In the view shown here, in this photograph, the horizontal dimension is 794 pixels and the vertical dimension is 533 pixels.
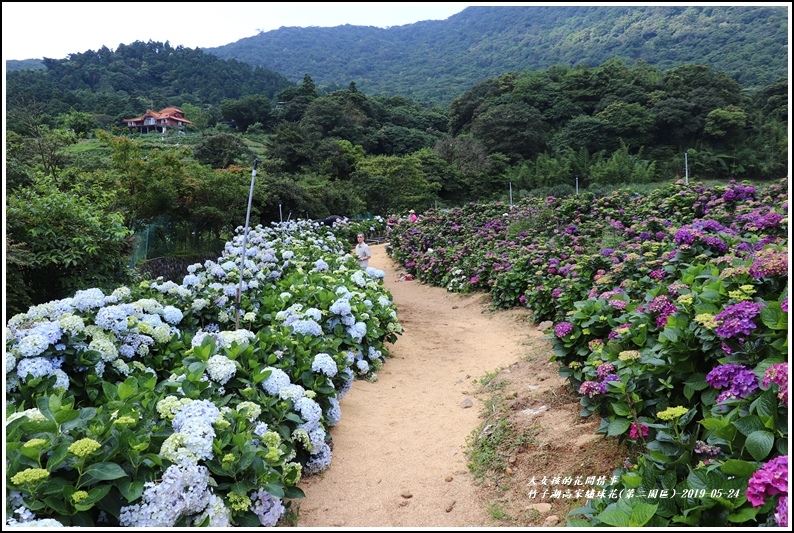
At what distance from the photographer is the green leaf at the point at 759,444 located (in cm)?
186

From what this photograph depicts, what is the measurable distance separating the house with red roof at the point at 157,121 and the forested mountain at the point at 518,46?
3222 cm

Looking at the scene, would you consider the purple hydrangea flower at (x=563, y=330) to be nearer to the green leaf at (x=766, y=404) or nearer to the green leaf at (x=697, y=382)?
the green leaf at (x=697, y=382)

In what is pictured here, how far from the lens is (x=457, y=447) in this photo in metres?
3.66

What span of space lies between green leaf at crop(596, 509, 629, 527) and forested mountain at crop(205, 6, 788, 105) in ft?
182

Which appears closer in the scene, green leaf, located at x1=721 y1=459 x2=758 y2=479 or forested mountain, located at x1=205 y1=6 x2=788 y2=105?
green leaf, located at x1=721 y1=459 x2=758 y2=479

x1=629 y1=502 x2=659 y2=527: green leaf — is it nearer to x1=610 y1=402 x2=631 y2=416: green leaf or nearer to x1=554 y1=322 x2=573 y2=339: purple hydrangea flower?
x1=610 y1=402 x2=631 y2=416: green leaf

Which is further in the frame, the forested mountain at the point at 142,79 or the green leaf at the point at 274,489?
the forested mountain at the point at 142,79

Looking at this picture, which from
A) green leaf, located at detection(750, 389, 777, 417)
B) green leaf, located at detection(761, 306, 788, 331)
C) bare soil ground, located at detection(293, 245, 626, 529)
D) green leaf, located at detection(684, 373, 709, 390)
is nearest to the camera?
green leaf, located at detection(750, 389, 777, 417)

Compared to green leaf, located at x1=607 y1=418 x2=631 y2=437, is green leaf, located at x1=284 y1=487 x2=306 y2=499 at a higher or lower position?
lower

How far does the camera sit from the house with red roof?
180 feet

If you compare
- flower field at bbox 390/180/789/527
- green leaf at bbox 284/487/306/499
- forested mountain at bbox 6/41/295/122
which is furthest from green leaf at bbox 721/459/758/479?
forested mountain at bbox 6/41/295/122

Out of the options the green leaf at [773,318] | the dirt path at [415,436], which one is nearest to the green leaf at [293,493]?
the dirt path at [415,436]

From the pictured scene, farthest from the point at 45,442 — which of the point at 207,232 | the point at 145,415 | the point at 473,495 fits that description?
the point at 207,232

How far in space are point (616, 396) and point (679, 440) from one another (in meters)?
0.73
